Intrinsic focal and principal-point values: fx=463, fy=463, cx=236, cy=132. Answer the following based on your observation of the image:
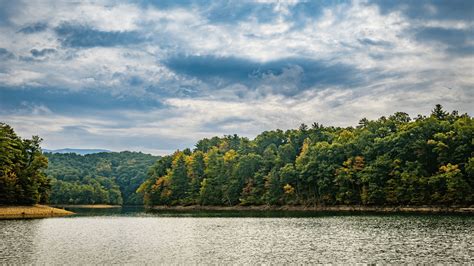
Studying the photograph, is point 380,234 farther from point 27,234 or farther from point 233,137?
point 233,137

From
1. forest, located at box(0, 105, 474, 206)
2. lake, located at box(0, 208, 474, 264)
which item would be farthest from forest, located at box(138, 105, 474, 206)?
lake, located at box(0, 208, 474, 264)

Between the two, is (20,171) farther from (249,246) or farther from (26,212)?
(249,246)

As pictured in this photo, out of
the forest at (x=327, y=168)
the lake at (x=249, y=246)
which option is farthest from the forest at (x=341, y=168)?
the lake at (x=249, y=246)

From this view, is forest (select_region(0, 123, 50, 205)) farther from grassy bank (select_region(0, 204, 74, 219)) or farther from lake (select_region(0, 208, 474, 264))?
lake (select_region(0, 208, 474, 264))

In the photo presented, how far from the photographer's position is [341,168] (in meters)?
116

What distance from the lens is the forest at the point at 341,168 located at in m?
97.0

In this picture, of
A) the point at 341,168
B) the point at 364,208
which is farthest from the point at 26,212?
the point at 364,208

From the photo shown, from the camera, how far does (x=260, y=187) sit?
138875 millimetres

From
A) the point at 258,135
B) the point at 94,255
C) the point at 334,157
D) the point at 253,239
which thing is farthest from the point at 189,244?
the point at 258,135

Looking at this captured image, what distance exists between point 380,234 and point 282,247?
1441 cm

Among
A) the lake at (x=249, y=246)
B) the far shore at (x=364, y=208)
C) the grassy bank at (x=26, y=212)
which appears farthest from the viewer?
the grassy bank at (x=26, y=212)

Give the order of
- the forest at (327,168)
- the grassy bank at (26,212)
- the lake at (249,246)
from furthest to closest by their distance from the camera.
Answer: the forest at (327,168), the grassy bank at (26,212), the lake at (249,246)

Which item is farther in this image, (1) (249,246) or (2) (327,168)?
(2) (327,168)

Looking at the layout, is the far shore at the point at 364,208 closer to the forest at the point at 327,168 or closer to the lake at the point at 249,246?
the forest at the point at 327,168
